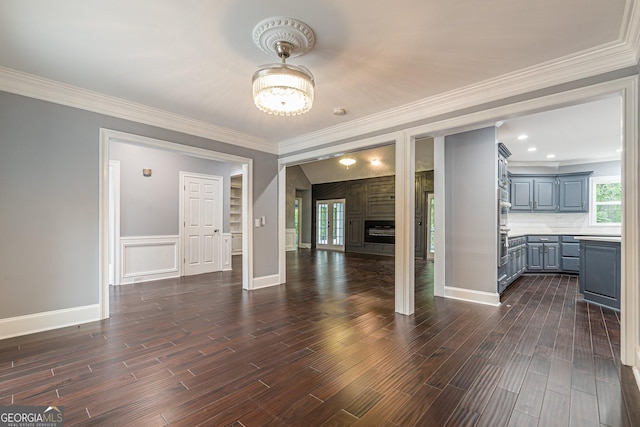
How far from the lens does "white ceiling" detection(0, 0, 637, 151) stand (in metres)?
1.88

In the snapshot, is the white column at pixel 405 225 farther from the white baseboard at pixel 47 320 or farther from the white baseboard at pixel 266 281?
the white baseboard at pixel 47 320

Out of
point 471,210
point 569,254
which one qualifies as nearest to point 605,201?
point 569,254

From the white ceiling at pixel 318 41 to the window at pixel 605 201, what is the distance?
5839 millimetres

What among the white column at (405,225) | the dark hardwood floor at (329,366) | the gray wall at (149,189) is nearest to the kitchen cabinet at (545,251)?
the dark hardwood floor at (329,366)

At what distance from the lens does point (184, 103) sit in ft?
11.3

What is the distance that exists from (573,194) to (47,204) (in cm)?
938

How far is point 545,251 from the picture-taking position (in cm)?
622

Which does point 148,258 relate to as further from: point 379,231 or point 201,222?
point 379,231

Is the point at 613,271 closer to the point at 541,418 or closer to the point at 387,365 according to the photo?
the point at 541,418

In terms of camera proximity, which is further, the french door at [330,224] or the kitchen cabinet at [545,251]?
the french door at [330,224]

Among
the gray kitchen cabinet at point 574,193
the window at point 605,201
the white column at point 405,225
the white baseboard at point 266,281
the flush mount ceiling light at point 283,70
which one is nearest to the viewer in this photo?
the flush mount ceiling light at point 283,70

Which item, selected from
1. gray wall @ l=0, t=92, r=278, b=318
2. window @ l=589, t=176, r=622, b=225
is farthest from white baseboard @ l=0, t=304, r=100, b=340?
window @ l=589, t=176, r=622, b=225

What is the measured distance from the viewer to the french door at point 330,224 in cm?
1103

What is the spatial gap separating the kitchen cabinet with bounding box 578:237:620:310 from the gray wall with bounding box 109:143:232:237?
22.9 ft
